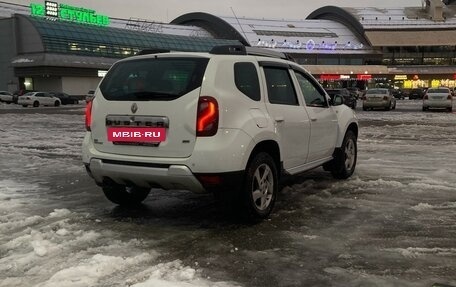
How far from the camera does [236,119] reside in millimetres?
5031

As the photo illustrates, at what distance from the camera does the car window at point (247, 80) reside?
528 cm

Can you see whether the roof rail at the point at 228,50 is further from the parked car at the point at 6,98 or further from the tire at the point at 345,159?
the parked car at the point at 6,98

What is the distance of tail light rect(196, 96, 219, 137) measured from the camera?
4.85 m

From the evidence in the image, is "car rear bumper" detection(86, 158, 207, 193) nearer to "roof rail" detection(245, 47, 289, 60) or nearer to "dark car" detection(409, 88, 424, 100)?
"roof rail" detection(245, 47, 289, 60)

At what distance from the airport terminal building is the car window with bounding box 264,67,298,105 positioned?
58931 mm

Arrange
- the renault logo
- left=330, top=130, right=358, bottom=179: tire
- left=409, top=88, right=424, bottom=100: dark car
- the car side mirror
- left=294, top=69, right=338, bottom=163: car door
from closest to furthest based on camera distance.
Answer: the renault logo, left=294, top=69, right=338, bottom=163: car door, the car side mirror, left=330, top=130, right=358, bottom=179: tire, left=409, top=88, right=424, bottom=100: dark car

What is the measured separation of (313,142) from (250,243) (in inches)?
89.4

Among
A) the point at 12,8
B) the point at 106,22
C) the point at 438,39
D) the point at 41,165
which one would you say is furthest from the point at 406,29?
the point at 41,165

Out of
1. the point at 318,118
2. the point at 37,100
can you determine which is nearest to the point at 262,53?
the point at 318,118

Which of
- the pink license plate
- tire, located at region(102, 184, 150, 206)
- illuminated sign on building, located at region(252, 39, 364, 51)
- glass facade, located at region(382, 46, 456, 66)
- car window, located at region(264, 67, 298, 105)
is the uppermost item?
illuminated sign on building, located at region(252, 39, 364, 51)

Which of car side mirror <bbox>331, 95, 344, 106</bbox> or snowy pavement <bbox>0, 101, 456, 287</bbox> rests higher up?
car side mirror <bbox>331, 95, 344, 106</bbox>

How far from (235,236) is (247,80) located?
171 cm

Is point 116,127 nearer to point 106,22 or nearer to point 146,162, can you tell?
point 146,162

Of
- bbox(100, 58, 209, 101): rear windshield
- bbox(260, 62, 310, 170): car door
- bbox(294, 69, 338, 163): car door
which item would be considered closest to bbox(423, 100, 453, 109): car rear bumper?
bbox(294, 69, 338, 163): car door
